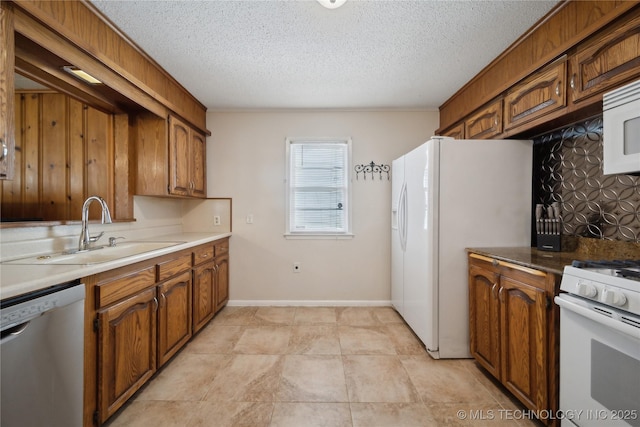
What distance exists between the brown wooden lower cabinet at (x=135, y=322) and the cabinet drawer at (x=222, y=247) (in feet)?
1.25

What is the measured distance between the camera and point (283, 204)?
3.36 metres

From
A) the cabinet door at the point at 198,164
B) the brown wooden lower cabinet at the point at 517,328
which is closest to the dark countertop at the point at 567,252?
the brown wooden lower cabinet at the point at 517,328

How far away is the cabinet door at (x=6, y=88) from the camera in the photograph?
122 cm

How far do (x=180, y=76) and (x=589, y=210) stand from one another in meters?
3.26

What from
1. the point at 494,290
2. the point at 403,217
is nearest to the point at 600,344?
the point at 494,290

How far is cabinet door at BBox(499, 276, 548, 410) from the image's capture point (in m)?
1.42

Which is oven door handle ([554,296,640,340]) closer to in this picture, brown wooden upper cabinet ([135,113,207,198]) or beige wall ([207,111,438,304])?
beige wall ([207,111,438,304])

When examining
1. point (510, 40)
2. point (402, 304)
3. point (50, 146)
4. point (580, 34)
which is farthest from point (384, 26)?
point (50, 146)

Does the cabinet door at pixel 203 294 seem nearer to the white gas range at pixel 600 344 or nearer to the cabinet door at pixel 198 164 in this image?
the cabinet door at pixel 198 164

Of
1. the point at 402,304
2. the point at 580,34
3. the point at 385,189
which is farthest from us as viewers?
the point at 385,189

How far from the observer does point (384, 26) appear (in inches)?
72.5

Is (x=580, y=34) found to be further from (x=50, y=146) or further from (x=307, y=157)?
(x=50, y=146)

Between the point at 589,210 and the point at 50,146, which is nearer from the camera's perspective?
the point at 589,210

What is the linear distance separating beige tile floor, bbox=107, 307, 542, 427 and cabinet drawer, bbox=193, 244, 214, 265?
0.67 metres
